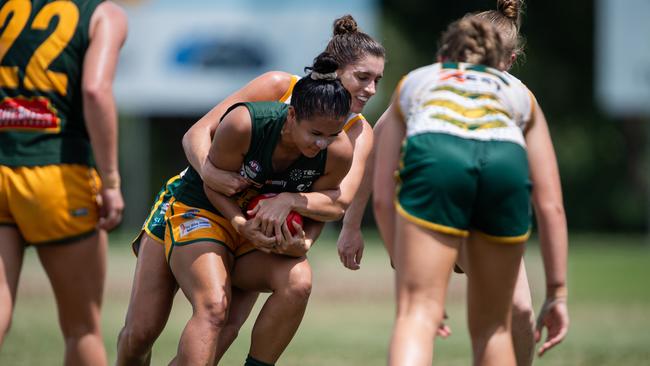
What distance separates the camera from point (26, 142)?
4922 millimetres

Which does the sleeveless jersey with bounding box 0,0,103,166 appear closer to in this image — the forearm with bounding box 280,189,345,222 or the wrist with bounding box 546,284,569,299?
the forearm with bounding box 280,189,345,222

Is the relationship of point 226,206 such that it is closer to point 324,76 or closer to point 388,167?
point 324,76

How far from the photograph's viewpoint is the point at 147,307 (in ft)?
17.3

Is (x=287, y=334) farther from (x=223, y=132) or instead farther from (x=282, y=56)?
(x=282, y=56)

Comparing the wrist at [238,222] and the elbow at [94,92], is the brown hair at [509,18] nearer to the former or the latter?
the wrist at [238,222]

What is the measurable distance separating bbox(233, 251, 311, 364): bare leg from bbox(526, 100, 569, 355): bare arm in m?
1.20

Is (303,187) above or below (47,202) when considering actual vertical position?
below

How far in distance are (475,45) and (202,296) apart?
173 centimetres

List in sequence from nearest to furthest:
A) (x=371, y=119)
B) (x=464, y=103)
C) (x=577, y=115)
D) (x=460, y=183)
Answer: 1. (x=460, y=183)
2. (x=464, y=103)
3. (x=371, y=119)
4. (x=577, y=115)

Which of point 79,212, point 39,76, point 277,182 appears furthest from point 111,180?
point 277,182

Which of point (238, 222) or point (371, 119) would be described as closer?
point (238, 222)

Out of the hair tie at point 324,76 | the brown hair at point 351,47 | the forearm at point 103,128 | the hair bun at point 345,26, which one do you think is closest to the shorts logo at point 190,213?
the forearm at point 103,128

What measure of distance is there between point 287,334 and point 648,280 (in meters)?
13.2

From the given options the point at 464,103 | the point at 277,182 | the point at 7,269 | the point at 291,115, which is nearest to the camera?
the point at 464,103
